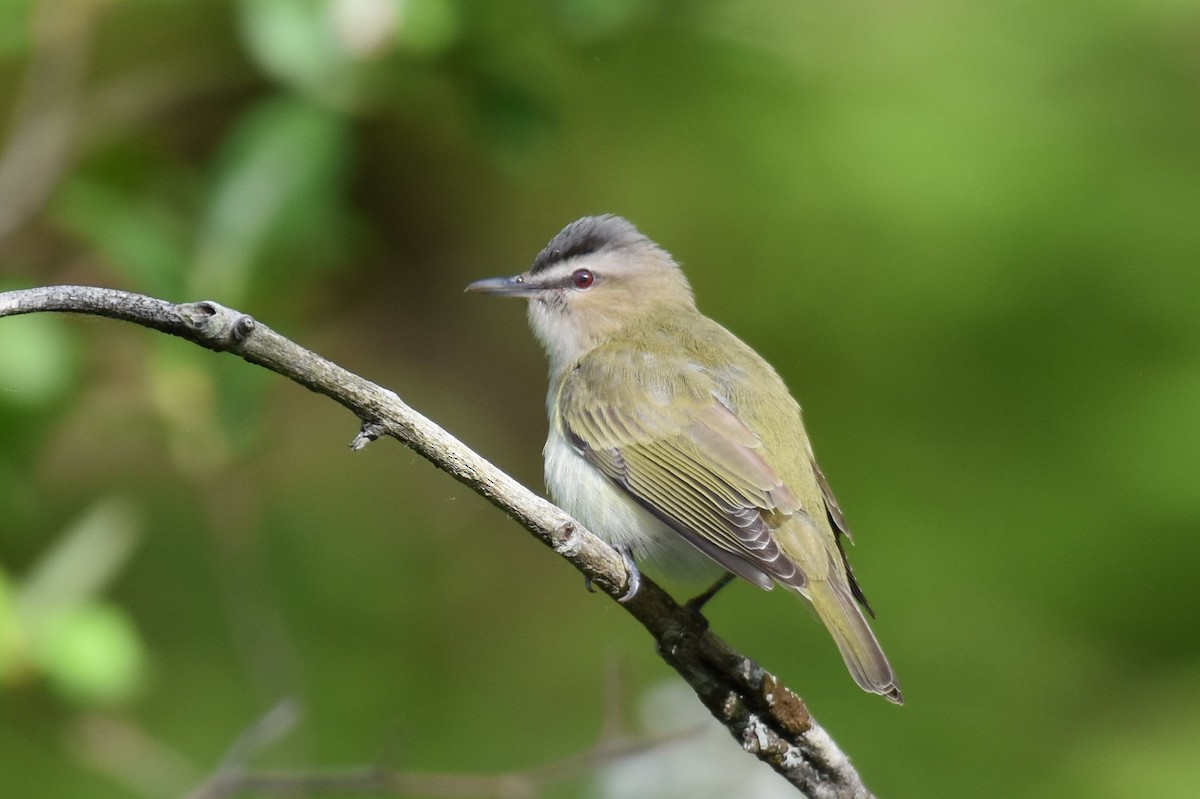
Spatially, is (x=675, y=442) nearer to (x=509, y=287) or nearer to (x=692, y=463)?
(x=692, y=463)

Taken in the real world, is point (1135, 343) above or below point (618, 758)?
above

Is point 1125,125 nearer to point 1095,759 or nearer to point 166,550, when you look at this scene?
point 1095,759

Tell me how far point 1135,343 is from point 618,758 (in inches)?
90.6

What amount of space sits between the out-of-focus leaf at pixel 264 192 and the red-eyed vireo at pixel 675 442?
541 millimetres

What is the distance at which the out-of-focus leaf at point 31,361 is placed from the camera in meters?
2.83

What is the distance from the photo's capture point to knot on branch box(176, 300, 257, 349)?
152 cm

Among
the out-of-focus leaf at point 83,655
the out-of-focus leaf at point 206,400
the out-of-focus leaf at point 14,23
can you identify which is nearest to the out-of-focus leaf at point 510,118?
the out-of-focus leaf at point 206,400

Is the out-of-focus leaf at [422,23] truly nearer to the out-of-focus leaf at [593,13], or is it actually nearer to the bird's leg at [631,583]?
the out-of-focus leaf at [593,13]

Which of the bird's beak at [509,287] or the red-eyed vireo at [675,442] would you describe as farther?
the bird's beak at [509,287]

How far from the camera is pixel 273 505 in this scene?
4941mm

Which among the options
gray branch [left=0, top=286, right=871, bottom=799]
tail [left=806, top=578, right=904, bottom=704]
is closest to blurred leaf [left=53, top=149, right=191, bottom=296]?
gray branch [left=0, top=286, right=871, bottom=799]

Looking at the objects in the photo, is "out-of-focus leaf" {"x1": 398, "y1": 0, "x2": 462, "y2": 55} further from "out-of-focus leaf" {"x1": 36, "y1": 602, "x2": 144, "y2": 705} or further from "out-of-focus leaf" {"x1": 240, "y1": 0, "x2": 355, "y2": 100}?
"out-of-focus leaf" {"x1": 36, "y1": 602, "x2": 144, "y2": 705}

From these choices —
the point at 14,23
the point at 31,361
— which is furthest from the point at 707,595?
the point at 14,23

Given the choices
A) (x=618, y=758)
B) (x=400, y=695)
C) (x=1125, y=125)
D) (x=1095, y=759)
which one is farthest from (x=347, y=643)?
(x=1125, y=125)
